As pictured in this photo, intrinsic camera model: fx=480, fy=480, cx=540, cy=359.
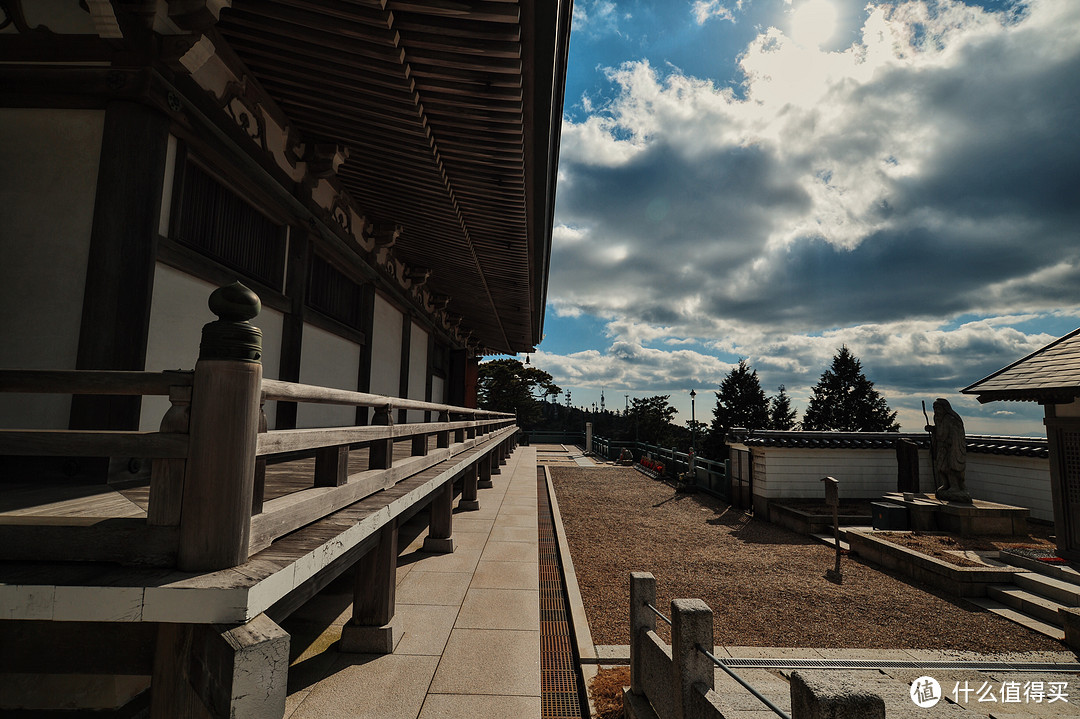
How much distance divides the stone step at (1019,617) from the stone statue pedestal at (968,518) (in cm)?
374

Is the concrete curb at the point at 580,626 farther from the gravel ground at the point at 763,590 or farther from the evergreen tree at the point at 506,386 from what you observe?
the evergreen tree at the point at 506,386

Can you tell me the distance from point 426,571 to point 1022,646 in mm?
7027

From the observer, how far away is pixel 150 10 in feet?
10.4

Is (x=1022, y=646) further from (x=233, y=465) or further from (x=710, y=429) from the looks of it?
(x=710, y=429)

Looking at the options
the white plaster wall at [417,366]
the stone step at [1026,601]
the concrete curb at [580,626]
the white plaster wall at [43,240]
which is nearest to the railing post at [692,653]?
the concrete curb at [580,626]

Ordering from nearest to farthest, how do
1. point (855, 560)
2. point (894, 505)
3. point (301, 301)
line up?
point (301, 301)
point (855, 560)
point (894, 505)

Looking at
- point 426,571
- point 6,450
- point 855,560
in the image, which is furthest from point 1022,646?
point 6,450

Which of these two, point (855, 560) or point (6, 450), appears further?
point (855, 560)

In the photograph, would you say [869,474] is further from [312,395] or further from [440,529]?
[312,395]

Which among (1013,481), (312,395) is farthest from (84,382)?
(1013,481)

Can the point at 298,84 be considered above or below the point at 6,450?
above

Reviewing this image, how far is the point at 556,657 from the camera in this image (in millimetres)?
4664

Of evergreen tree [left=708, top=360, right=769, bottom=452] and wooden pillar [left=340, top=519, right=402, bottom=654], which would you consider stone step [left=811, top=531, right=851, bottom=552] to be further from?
evergreen tree [left=708, top=360, right=769, bottom=452]

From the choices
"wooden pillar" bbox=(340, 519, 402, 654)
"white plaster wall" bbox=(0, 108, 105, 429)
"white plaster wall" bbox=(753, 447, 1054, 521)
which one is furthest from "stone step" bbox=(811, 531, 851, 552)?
"white plaster wall" bbox=(0, 108, 105, 429)
